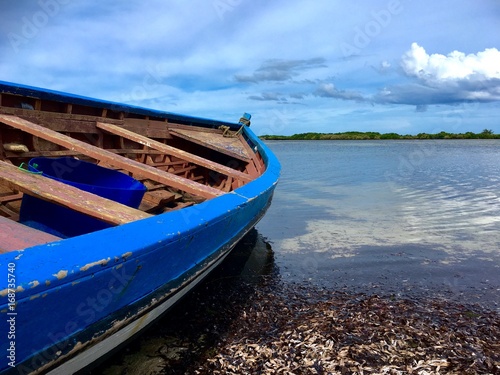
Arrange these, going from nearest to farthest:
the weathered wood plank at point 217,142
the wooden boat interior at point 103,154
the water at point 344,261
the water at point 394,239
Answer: the wooden boat interior at point 103,154, the water at point 344,261, the water at point 394,239, the weathered wood plank at point 217,142

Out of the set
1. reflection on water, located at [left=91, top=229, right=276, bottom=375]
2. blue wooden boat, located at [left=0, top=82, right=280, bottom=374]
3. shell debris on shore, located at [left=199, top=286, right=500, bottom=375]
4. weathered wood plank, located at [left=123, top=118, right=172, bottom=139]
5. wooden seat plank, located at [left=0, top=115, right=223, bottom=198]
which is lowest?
reflection on water, located at [left=91, top=229, right=276, bottom=375]

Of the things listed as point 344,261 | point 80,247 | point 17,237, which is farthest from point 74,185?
point 344,261

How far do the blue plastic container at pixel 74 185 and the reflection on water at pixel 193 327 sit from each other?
117cm

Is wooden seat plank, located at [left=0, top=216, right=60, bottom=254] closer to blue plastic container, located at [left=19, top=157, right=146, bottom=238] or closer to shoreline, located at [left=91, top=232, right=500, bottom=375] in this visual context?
blue plastic container, located at [left=19, top=157, right=146, bottom=238]

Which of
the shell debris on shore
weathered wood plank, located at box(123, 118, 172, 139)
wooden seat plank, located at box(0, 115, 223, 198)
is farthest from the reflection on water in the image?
weathered wood plank, located at box(123, 118, 172, 139)

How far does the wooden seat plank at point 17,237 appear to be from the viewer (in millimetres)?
2104

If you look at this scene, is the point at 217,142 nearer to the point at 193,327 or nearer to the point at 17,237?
the point at 193,327

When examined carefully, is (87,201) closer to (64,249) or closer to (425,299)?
(64,249)

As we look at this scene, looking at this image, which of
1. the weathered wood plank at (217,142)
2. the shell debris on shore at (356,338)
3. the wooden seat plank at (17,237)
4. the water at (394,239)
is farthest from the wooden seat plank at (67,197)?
the weathered wood plank at (217,142)

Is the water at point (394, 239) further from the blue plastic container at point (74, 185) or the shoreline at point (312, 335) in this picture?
the blue plastic container at point (74, 185)

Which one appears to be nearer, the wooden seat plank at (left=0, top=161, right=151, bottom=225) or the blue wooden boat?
the blue wooden boat

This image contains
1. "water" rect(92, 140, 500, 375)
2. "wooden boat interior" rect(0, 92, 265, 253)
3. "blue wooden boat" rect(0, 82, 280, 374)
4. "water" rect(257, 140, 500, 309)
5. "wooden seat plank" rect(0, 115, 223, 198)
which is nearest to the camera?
"blue wooden boat" rect(0, 82, 280, 374)

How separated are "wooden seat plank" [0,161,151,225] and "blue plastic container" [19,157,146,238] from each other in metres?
0.34

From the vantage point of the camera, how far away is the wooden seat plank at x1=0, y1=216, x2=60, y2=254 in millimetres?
2104
